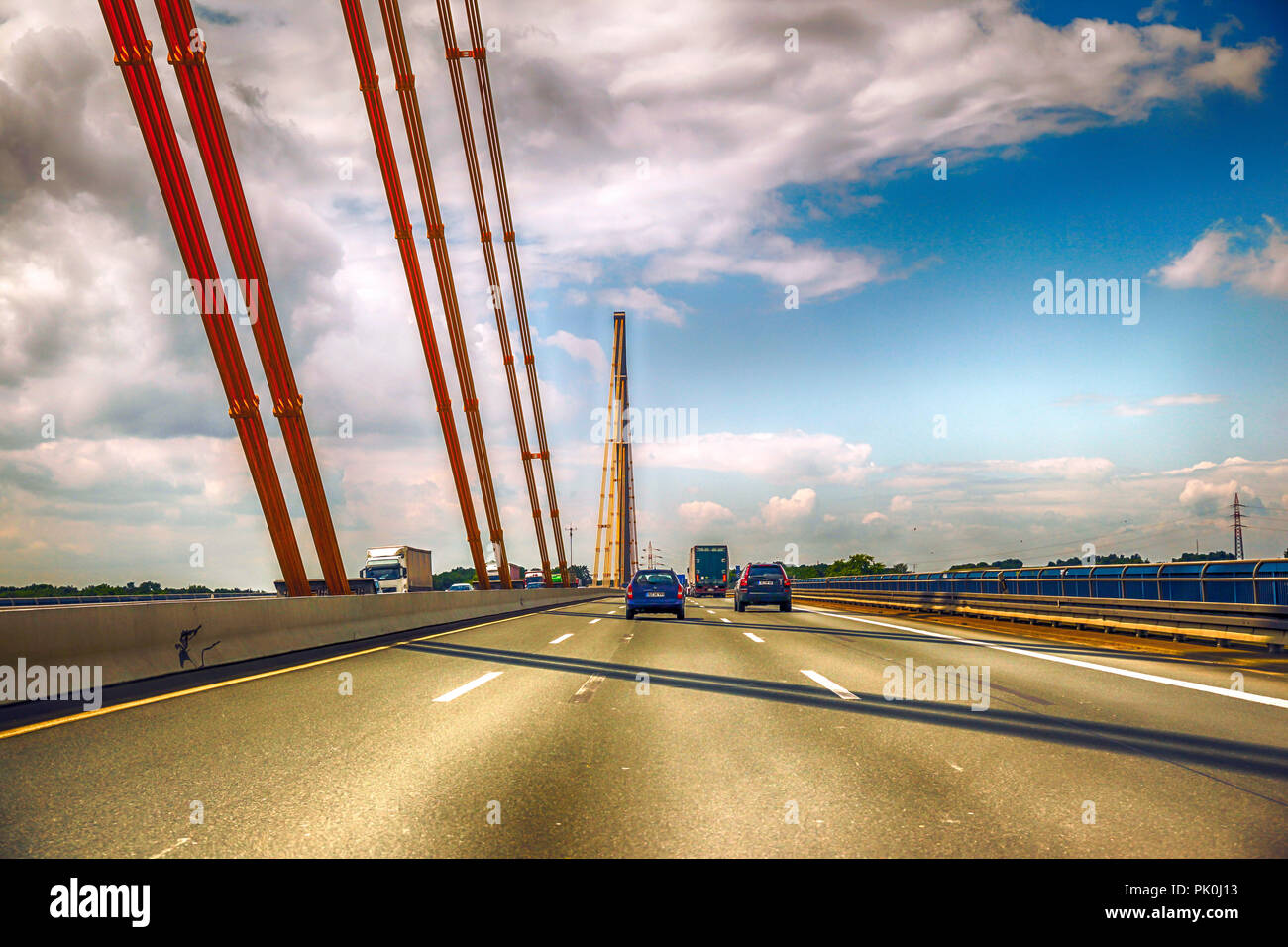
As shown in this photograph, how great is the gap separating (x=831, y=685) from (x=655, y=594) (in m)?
15.7

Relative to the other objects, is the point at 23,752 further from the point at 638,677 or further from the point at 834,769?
the point at 638,677

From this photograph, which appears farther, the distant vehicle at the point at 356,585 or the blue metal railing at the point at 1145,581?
the distant vehicle at the point at 356,585

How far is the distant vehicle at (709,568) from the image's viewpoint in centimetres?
7050

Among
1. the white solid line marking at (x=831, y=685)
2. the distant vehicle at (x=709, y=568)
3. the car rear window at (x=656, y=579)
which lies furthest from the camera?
the distant vehicle at (x=709, y=568)

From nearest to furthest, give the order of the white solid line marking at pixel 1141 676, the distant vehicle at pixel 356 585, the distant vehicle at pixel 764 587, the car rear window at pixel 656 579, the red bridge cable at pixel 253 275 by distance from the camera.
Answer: the white solid line marking at pixel 1141 676
the red bridge cable at pixel 253 275
the car rear window at pixel 656 579
the distant vehicle at pixel 764 587
the distant vehicle at pixel 356 585

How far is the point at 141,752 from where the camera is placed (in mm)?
6332

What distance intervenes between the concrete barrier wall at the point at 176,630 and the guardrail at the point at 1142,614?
14.9 metres

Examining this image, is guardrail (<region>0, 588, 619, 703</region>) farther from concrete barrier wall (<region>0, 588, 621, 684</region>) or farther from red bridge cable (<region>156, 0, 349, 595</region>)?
red bridge cable (<region>156, 0, 349, 595</region>)

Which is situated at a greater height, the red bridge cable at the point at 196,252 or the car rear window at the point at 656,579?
the red bridge cable at the point at 196,252

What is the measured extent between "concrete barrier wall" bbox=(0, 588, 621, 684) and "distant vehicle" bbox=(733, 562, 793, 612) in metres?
14.6

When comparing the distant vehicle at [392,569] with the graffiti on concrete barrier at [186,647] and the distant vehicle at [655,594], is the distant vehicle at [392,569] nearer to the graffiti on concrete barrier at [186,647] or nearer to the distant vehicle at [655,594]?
the distant vehicle at [655,594]

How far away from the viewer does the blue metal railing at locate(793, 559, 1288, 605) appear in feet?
47.0

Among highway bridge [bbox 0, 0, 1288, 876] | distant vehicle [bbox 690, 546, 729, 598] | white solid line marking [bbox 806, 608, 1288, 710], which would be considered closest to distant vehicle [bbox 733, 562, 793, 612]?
highway bridge [bbox 0, 0, 1288, 876]

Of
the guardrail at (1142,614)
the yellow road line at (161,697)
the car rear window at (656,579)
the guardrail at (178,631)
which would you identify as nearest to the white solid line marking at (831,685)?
the yellow road line at (161,697)
